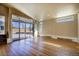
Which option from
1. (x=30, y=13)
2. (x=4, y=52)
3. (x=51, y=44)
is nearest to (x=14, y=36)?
(x=4, y=52)

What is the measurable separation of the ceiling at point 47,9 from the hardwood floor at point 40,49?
0.74 metres

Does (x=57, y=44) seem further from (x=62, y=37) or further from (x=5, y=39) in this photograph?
(x=5, y=39)

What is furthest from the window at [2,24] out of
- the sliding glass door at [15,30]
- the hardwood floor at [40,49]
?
the hardwood floor at [40,49]

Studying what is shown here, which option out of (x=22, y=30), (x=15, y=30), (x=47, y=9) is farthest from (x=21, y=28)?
(x=47, y=9)

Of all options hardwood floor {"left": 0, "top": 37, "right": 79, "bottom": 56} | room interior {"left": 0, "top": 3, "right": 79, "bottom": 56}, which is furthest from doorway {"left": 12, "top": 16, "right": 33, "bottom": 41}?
hardwood floor {"left": 0, "top": 37, "right": 79, "bottom": 56}

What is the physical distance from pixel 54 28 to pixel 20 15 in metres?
0.99

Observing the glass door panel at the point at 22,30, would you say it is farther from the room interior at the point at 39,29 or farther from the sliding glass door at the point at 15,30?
the sliding glass door at the point at 15,30

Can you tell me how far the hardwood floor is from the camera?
319cm

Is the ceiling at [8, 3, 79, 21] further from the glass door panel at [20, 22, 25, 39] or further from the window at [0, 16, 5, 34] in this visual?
the window at [0, 16, 5, 34]

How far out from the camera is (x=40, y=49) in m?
3.25

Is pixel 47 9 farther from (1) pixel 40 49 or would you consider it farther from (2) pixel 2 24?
(2) pixel 2 24

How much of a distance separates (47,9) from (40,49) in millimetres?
1066

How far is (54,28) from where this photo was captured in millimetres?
3430

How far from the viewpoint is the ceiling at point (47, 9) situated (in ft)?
10.5
